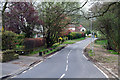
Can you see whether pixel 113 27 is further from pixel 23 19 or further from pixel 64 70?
pixel 23 19

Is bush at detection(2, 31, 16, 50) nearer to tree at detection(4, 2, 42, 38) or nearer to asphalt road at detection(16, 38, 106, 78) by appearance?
tree at detection(4, 2, 42, 38)

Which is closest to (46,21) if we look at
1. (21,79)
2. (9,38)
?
(9,38)

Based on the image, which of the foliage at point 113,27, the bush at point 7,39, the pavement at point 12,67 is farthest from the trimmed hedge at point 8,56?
the foliage at point 113,27

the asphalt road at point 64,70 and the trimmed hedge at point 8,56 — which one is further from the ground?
the trimmed hedge at point 8,56

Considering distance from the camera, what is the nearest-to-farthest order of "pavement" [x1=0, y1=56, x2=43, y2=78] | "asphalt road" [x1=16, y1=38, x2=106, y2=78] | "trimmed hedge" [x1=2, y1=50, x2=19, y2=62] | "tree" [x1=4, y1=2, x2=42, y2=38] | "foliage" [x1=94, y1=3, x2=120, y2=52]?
"foliage" [x1=94, y1=3, x2=120, y2=52]
"asphalt road" [x1=16, y1=38, x2=106, y2=78]
"pavement" [x1=0, y1=56, x2=43, y2=78]
"trimmed hedge" [x1=2, y1=50, x2=19, y2=62]
"tree" [x1=4, y1=2, x2=42, y2=38]

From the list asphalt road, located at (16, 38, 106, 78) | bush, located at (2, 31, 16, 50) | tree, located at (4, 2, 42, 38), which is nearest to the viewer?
asphalt road, located at (16, 38, 106, 78)

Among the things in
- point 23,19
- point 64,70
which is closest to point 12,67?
point 64,70

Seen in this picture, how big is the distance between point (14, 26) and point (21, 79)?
61.3 ft

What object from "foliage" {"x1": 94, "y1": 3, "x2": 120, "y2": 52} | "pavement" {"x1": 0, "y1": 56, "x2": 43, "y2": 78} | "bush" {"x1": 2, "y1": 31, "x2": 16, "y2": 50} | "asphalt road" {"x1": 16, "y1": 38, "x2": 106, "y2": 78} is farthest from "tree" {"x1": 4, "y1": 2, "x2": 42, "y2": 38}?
"foliage" {"x1": 94, "y1": 3, "x2": 120, "y2": 52}

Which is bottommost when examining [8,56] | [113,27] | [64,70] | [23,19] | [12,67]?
[64,70]

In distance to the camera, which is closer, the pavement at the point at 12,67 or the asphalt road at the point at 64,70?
the asphalt road at the point at 64,70

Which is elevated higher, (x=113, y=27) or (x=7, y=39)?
(x=113, y=27)

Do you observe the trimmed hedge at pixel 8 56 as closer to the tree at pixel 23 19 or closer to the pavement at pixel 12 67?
the pavement at pixel 12 67

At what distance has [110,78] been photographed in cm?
1078
